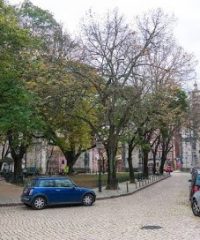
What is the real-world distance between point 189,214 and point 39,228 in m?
6.92

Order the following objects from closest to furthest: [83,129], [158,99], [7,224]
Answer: [7,224]
[158,99]
[83,129]

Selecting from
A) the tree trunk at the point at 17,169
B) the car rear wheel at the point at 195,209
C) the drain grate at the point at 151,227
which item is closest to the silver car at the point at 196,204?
the car rear wheel at the point at 195,209

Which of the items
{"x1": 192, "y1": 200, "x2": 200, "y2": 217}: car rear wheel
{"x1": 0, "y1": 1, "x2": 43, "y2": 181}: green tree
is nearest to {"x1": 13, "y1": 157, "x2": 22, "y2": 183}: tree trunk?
{"x1": 0, "y1": 1, "x2": 43, "y2": 181}: green tree

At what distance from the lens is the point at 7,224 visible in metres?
16.6

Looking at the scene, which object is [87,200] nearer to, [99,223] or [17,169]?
[99,223]

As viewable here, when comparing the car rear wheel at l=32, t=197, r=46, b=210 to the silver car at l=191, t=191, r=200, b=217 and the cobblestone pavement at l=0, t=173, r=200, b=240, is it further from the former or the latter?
the silver car at l=191, t=191, r=200, b=217

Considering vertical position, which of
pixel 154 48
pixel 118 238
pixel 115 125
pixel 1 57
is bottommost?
pixel 118 238

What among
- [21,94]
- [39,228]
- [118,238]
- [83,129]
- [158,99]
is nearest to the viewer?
[118,238]

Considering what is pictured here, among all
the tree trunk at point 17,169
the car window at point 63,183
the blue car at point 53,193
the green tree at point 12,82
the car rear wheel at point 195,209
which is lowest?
the car rear wheel at point 195,209

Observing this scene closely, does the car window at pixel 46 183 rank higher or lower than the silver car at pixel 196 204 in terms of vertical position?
higher

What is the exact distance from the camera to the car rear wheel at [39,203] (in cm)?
2245

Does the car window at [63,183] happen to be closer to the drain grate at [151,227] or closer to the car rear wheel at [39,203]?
the car rear wheel at [39,203]

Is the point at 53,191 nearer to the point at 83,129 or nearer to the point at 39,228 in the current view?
the point at 39,228

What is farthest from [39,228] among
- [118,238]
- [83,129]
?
[83,129]
